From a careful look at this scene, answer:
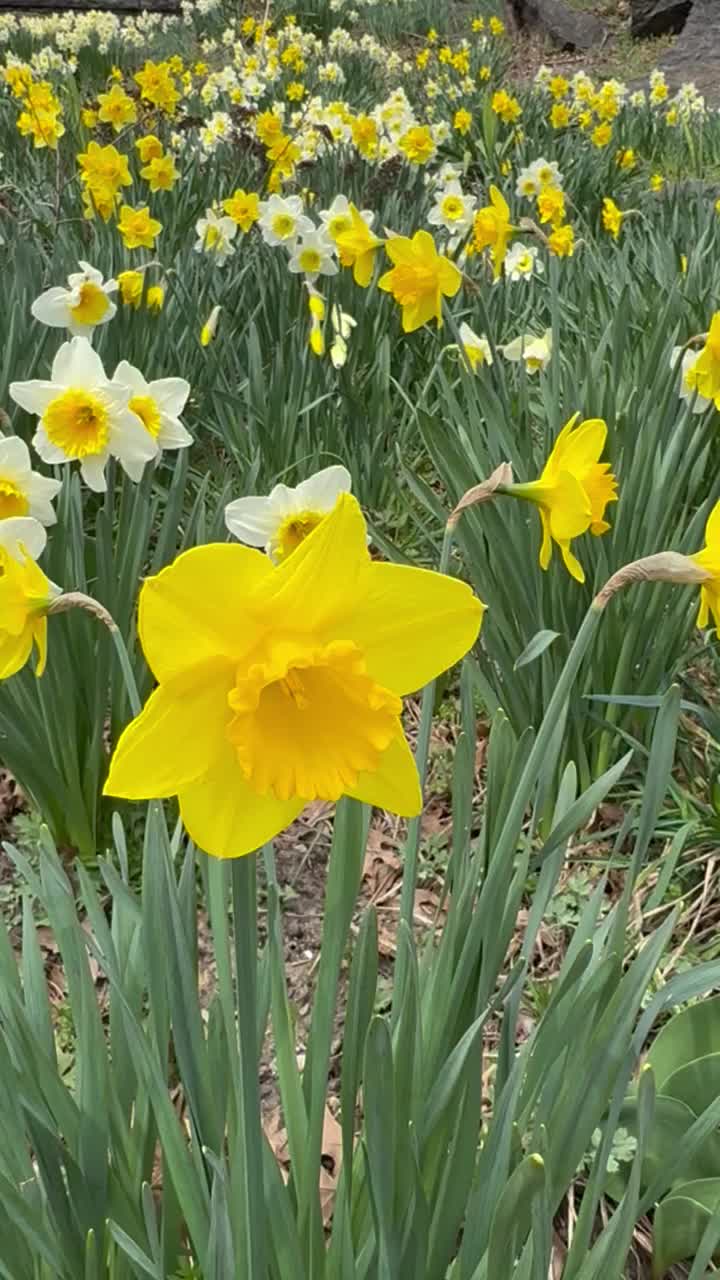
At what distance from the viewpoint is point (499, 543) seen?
70.1 inches

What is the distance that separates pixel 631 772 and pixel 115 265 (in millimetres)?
2132

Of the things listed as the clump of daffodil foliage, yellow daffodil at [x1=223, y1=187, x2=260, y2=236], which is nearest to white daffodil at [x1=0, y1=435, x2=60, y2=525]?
the clump of daffodil foliage

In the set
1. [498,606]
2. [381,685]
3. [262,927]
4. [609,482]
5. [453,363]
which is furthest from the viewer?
[453,363]

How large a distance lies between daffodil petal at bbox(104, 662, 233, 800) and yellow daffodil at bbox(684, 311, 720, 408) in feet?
4.17

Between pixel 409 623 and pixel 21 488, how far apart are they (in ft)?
2.97

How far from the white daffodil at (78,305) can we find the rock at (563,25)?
1312 cm

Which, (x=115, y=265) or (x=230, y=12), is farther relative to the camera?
(x=230, y=12)

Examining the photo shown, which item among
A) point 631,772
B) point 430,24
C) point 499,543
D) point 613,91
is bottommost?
point 631,772

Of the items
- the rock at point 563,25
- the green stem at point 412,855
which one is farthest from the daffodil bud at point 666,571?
the rock at point 563,25

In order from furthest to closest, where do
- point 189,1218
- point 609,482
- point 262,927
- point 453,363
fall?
point 453,363
point 262,927
point 609,482
point 189,1218

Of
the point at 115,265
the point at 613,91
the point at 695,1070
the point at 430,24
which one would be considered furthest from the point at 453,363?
the point at 430,24

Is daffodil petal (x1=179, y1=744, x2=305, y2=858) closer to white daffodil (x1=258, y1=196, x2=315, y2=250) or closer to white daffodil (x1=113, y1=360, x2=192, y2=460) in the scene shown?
white daffodil (x1=113, y1=360, x2=192, y2=460)

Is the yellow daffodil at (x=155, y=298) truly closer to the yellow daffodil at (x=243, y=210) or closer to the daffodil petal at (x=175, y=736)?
the yellow daffodil at (x=243, y=210)

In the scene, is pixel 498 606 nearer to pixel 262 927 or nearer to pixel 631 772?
pixel 631 772
